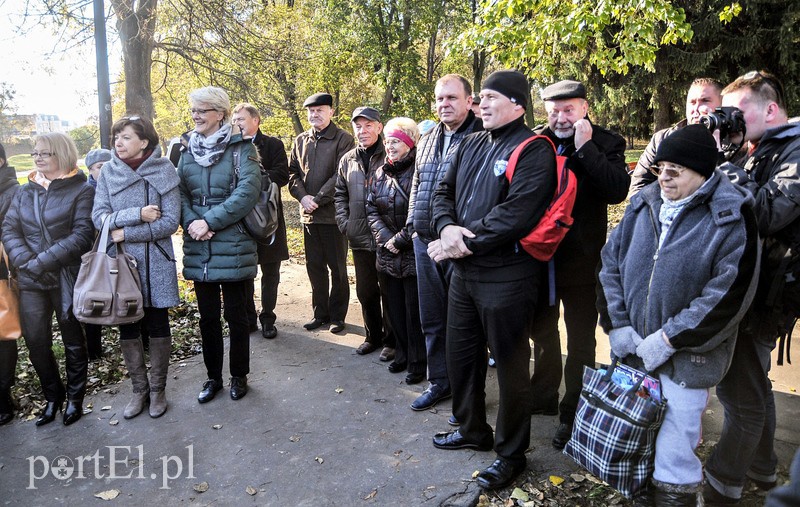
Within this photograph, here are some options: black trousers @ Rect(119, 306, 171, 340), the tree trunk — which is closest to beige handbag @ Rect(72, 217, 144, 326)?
black trousers @ Rect(119, 306, 171, 340)

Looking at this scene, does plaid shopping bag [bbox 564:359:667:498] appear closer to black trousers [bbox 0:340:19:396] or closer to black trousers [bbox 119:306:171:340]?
black trousers [bbox 119:306:171:340]

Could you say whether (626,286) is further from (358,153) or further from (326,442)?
(358,153)

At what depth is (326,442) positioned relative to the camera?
12.3 feet

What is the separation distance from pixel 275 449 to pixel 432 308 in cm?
142

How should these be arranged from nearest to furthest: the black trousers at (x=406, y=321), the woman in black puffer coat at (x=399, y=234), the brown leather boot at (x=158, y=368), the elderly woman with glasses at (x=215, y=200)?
the elderly woman with glasses at (x=215, y=200) < the brown leather boot at (x=158, y=368) < the woman in black puffer coat at (x=399, y=234) < the black trousers at (x=406, y=321)

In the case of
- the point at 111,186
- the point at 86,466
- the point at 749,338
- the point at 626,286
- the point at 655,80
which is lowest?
the point at 86,466

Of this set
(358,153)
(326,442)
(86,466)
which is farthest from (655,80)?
(86,466)

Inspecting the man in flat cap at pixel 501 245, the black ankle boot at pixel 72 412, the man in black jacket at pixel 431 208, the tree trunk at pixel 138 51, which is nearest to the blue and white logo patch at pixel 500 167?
the man in flat cap at pixel 501 245

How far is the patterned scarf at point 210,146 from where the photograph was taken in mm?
4203

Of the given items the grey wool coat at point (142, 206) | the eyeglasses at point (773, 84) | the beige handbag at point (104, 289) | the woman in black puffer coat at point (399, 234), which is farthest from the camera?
the woman in black puffer coat at point (399, 234)

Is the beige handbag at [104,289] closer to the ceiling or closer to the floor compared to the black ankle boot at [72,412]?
closer to the ceiling

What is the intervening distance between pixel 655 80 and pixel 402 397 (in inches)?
417

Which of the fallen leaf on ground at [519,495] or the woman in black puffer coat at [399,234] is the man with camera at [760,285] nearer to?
the fallen leaf on ground at [519,495]

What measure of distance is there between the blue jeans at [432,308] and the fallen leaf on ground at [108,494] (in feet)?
6.98
